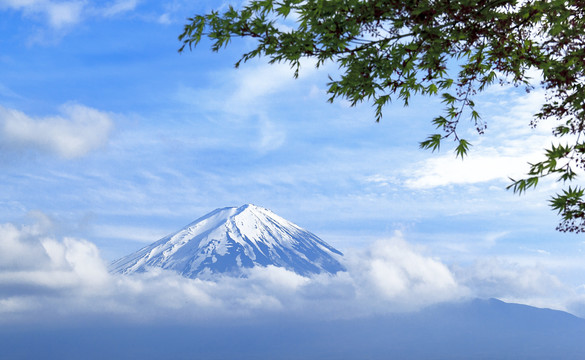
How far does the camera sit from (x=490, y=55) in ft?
33.6

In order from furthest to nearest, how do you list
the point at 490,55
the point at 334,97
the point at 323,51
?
the point at 490,55 < the point at 334,97 < the point at 323,51

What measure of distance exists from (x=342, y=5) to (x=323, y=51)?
803 millimetres

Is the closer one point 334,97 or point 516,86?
point 334,97

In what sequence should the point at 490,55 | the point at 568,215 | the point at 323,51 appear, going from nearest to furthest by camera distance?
the point at 568,215
the point at 323,51
the point at 490,55

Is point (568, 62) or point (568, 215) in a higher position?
point (568, 62)

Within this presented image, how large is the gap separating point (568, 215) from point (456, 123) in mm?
2491

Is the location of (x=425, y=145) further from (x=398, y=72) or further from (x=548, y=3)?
(x=548, y=3)

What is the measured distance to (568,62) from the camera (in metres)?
9.04

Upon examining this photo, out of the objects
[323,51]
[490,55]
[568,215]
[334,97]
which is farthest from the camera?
[490,55]

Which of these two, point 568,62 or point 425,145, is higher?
point 568,62

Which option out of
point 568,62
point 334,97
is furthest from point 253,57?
point 568,62

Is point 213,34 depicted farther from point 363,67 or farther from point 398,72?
point 398,72

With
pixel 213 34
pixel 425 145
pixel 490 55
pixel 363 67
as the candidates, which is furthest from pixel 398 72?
pixel 213 34

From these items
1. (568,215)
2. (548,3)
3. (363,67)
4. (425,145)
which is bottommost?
(568,215)
